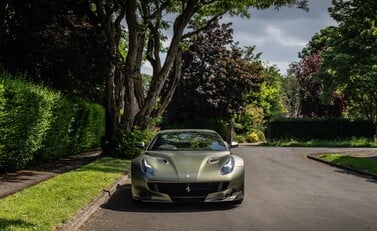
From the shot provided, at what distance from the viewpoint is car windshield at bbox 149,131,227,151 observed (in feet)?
32.7

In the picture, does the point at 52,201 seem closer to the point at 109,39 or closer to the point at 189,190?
the point at 189,190

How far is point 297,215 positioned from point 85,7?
15034 mm

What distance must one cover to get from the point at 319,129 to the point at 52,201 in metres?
35.1

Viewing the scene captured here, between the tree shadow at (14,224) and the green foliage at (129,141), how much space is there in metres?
12.5

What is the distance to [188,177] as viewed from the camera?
862 centimetres

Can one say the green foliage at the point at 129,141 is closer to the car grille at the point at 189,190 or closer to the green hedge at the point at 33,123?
the green hedge at the point at 33,123

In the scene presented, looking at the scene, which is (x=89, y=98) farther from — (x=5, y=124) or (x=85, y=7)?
(x=5, y=124)

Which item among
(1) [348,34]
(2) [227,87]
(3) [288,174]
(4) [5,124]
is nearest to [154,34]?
(1) [348,34]

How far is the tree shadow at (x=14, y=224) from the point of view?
6387 millimetres

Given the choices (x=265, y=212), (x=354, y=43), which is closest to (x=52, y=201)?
(x=265, y=212)

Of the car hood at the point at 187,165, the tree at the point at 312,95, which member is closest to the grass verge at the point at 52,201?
the car hood at the point at 187,165

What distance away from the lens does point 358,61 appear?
80.1ft

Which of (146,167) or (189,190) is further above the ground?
(146,167)

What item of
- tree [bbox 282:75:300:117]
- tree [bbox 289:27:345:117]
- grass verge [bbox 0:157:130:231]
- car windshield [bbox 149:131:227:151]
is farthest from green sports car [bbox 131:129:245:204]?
tree [bbox 282:75:300:117]
